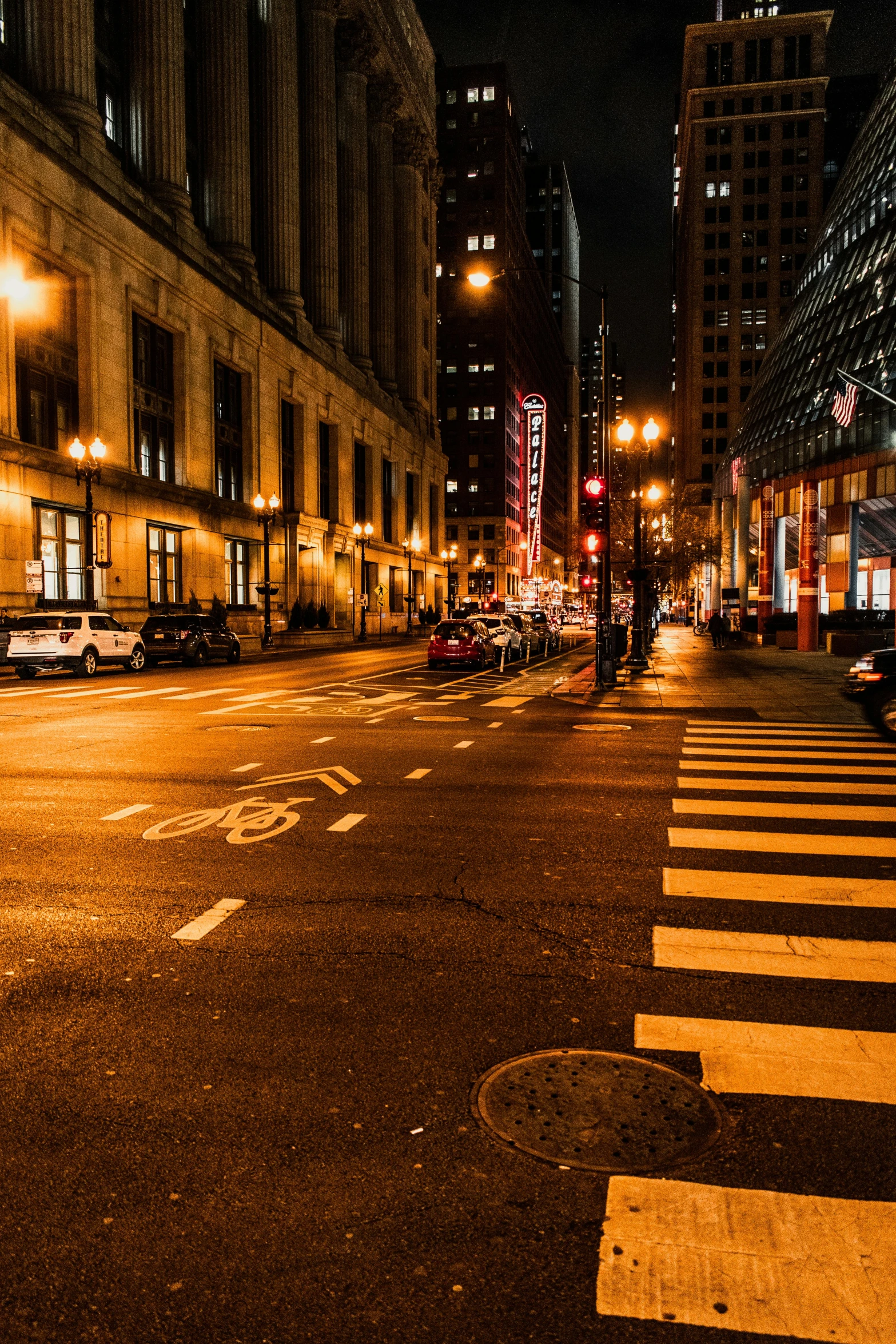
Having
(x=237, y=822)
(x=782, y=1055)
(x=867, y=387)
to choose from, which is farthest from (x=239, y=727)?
(x=867, y=387)

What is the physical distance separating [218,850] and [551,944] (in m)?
3.01

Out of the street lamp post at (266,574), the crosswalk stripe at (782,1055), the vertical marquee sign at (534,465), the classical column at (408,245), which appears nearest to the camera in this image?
the crosswalk stripe at (782,1055)

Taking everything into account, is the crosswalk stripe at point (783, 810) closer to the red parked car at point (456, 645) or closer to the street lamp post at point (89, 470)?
the red parked car at point (456, 645)

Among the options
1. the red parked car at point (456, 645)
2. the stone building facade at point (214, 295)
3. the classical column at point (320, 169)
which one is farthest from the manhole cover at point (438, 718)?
the classical column at point (320, 169)

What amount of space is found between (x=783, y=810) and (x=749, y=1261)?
6444mm

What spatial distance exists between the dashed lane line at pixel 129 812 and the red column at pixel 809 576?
37.9 metres

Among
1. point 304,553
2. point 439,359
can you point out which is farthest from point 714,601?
point 439,359

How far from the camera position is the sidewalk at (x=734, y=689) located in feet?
58.1

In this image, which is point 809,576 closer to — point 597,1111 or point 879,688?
point 879,688

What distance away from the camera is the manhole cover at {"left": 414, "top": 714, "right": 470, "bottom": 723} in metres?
15.7

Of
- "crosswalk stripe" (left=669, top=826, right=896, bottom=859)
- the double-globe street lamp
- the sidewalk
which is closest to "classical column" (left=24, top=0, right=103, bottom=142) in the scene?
the double-globe street lamp

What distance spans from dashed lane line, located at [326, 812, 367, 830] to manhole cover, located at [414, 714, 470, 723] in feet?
23.5

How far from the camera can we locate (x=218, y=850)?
7082 mm

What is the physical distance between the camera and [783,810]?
866 centimetres
